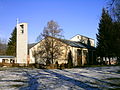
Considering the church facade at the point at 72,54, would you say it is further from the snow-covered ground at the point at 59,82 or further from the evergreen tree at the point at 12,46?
the snow-covered ground at the point at 59,82

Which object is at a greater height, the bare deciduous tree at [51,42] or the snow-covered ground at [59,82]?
the bare deciduous tree at [51,42]

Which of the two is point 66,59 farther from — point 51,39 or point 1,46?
point 1,46

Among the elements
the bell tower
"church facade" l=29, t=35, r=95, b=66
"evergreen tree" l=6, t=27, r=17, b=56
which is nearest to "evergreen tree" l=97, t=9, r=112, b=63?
"church facade" l=29, t=35, r=95, b=66

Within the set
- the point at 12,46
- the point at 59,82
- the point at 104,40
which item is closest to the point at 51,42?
the point at 104,40

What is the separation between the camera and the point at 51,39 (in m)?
36.9

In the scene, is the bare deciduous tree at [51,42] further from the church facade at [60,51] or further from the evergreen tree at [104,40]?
the evergreen tree at [104,40]

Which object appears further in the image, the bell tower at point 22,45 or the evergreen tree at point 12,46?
the evergreen tree at point 12,46

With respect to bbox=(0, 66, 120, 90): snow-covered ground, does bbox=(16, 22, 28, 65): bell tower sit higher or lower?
higher

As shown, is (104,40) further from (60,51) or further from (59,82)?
(59,82)

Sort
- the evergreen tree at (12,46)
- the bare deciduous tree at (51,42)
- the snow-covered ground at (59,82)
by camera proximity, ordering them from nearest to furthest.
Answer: the snow-covered ground at (59,82), the bare deciduous tree at (51,42), the evergreen tree at (12,46)

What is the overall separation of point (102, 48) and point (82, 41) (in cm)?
1625

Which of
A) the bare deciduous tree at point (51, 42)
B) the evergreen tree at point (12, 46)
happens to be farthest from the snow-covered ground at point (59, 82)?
the evergreen tree at point (12, 46)

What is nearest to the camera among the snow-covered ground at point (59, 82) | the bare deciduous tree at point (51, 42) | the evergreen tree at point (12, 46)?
the snow-covered ground at point (59, 82)

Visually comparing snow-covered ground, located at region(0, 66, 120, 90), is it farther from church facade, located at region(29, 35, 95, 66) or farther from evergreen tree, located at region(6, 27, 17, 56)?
evergreen tree, located at region(6, 27, 17, 56)
